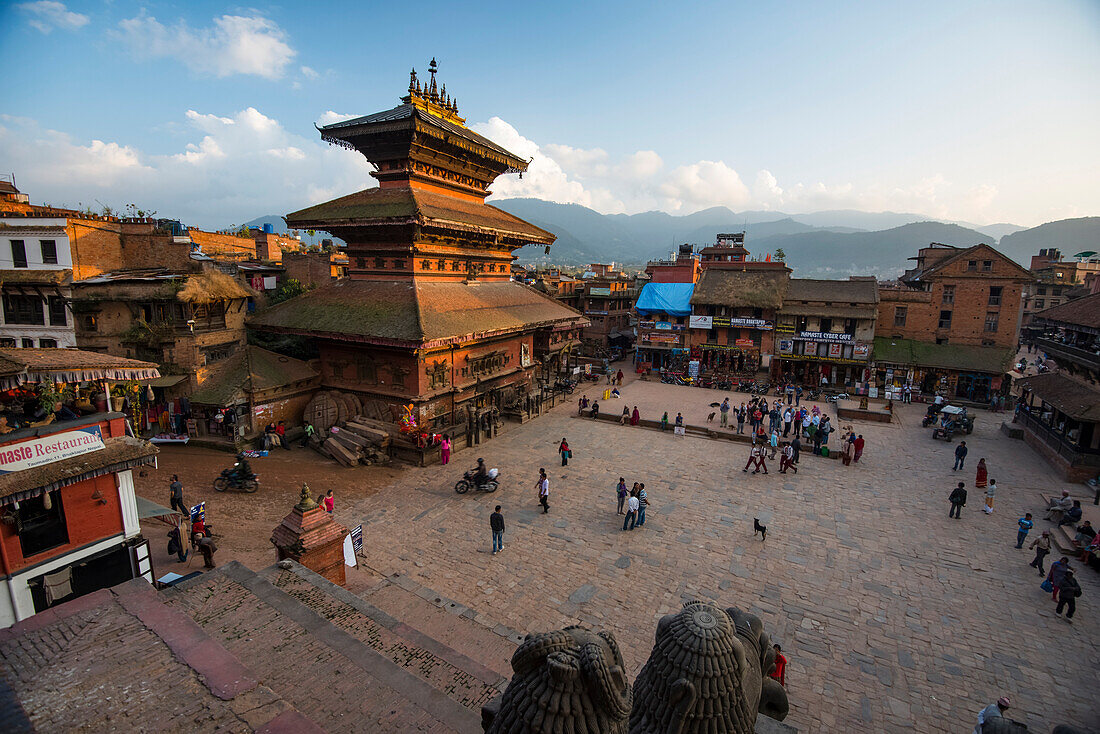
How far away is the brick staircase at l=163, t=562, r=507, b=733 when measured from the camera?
5.44 m

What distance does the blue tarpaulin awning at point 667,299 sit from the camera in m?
39.4

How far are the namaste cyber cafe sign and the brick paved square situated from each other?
249 inches

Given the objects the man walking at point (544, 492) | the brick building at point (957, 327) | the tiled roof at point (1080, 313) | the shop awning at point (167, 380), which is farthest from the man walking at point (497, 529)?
the brick building at point (957, 327)

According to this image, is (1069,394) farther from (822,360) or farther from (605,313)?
(605,313)

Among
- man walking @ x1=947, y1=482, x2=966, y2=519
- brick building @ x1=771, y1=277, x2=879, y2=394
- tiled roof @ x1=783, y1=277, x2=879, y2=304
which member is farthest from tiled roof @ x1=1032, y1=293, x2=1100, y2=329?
→ man walking @ x1=947, y1=482, x2=966, y2=519

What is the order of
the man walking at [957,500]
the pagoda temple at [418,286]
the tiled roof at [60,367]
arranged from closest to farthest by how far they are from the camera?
the tiled roof at [60,367] → the man walking at [957,500] → the pagoda temple at [418,286]

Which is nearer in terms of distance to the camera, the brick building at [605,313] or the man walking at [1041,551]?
the man walking at [1041,551]

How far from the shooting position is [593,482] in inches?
Result: 715

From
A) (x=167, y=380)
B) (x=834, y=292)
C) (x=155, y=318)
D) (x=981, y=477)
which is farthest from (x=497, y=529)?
(x=834, y=292)

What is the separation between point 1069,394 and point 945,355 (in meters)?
13.5

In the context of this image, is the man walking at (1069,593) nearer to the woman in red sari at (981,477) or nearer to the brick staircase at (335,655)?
the woman in red sari at (981,477)

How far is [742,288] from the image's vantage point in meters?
38.7

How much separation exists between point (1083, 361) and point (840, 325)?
15.1 meters

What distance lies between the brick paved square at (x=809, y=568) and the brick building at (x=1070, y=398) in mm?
1316
